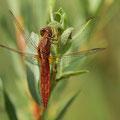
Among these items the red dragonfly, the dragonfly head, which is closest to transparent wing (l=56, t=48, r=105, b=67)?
the red dragonfly

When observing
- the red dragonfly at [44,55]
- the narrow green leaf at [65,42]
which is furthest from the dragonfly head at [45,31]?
the narrow green leaf at [65,42]

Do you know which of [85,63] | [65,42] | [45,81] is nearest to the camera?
[65,42]

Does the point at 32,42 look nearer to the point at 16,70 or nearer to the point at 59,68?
the point at 59,68

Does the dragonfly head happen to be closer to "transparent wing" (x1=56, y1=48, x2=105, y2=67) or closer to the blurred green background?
the blurred green background

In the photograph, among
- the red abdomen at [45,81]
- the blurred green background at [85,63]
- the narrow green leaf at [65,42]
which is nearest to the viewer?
the narrow green leaf at [65,42]

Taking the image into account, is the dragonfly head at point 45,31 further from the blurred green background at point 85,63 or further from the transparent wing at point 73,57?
the transparent wing at point 73,57

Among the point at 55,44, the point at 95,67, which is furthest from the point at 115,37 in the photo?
the point at 55,44

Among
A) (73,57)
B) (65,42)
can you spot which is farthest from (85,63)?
(65,42)

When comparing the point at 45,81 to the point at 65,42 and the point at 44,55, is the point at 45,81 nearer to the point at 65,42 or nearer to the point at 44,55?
the point at 44,55
